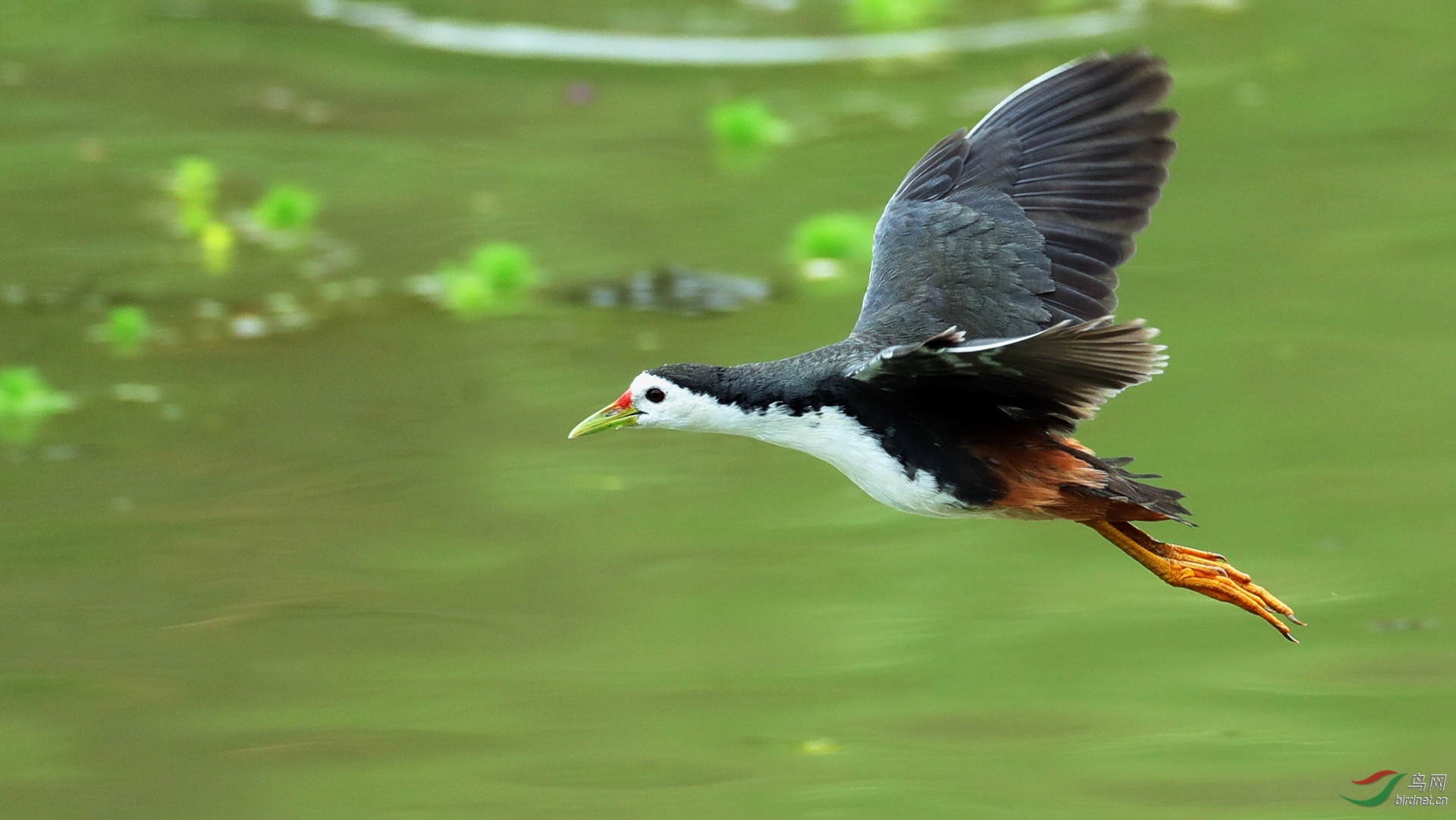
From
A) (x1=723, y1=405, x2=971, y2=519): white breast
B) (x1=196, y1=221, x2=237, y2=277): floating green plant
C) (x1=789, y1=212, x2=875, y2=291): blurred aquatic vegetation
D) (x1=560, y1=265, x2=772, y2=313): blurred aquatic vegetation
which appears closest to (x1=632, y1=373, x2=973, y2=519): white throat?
(x1=723, y1=405, x2=971, y2=519): white breast

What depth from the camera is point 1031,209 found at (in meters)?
7.98

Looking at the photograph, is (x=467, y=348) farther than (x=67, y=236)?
No

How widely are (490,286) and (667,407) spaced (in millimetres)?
6022

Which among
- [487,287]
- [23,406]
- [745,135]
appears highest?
[745,135]

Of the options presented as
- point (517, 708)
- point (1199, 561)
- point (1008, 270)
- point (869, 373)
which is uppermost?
point (1008, 270)

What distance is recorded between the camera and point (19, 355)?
40.8 ft

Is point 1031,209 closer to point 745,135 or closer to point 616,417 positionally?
point 616,417

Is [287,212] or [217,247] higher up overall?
[287,212]

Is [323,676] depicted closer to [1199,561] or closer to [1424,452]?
[1199,561]

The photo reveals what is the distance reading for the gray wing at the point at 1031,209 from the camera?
7.59 metres

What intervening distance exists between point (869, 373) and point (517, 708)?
3203mm

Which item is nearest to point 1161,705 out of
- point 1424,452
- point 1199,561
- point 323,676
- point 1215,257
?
point 1199,561

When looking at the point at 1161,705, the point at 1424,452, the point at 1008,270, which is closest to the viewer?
the point at 1008,270

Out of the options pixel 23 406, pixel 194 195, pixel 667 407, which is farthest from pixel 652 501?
pixel 194 195
